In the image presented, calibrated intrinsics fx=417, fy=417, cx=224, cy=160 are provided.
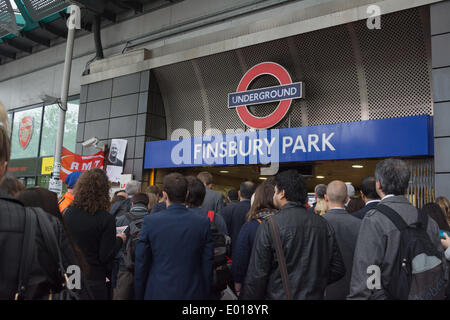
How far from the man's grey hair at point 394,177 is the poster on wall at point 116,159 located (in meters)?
10.2

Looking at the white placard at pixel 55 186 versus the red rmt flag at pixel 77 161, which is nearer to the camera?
the white placard at pixel 55 186

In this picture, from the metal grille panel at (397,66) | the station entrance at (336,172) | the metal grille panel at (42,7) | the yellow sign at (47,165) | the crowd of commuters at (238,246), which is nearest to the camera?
the crowd of commuters at (238,246)

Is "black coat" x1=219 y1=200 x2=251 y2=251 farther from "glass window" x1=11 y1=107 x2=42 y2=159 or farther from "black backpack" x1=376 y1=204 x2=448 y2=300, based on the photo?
"glass window" x1=11 y1=107 x2=42 y2=159

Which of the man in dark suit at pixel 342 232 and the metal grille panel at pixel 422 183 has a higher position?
the metal grille panel at pixel 422 183

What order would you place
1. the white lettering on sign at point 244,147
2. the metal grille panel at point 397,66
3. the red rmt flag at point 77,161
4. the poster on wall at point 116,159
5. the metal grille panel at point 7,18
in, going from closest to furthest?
the metal grille panel at point 397,66 < the white lettering on sign at point 244,147 < the red rmt flag at point 77,161 < the poster on wall at point 116,159 < the metal grille panel at point 7,18

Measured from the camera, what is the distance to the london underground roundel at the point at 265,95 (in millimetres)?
10242

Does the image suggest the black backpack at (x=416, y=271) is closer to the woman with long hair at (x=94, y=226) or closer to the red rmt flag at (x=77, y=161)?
the woman with long hair at (x=94, y=226)

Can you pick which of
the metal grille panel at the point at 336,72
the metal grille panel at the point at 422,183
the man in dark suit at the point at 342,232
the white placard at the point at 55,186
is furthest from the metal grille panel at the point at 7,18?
the man in dark suit at the point at 342,232

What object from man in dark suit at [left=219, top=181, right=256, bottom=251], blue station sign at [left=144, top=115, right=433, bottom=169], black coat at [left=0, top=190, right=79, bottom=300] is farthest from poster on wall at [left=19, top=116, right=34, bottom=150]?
black coat at [left=0, top=190, right=79, bottom=300]

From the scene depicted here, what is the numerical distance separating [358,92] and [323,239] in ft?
23.9

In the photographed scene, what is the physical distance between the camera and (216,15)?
12.2 metres

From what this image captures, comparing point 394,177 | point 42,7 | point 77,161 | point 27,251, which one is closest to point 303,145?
point 394,177

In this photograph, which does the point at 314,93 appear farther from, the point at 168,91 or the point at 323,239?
the point at 323,239

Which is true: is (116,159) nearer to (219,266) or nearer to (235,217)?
(235,217)
